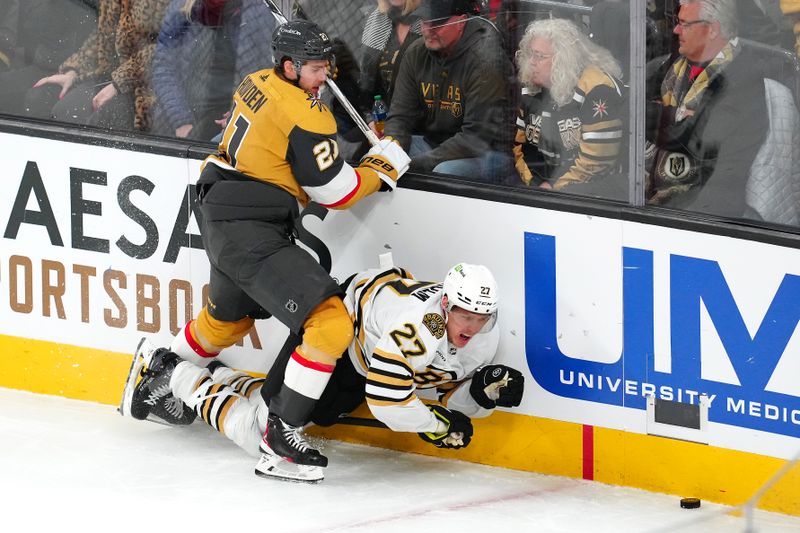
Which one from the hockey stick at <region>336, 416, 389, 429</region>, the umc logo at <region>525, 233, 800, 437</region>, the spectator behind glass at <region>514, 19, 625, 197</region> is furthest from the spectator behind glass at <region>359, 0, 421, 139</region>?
the hockey stick at <region>336, 416, 389, 429</region>

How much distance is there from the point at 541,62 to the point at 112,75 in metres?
1.65

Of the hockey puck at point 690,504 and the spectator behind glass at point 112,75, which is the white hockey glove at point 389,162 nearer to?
the spectator behind glass at point 112,75

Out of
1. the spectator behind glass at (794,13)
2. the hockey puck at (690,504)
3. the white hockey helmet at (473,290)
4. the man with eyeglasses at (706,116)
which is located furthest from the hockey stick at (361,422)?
the spectator behind glass at (794,13)

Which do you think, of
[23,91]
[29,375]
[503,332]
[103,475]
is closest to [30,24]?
[23,91]

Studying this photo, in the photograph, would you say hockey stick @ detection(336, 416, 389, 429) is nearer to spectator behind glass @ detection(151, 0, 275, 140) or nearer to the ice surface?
the ice surface

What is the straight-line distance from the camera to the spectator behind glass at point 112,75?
5449mm

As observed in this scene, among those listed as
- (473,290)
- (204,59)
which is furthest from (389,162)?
(204,59)

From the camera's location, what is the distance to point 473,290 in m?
4.60

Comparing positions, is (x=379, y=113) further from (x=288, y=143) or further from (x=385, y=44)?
(x=288, y=143)

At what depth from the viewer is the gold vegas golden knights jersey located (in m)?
4.75

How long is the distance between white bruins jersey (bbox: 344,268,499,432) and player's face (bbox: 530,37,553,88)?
0.70m

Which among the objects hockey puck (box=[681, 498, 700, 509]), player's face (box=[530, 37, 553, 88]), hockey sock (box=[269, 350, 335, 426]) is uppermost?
player's face (box=[530, 37, 553, 88])

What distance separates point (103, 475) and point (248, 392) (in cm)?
57

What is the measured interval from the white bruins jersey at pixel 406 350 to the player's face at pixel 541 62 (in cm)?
70
